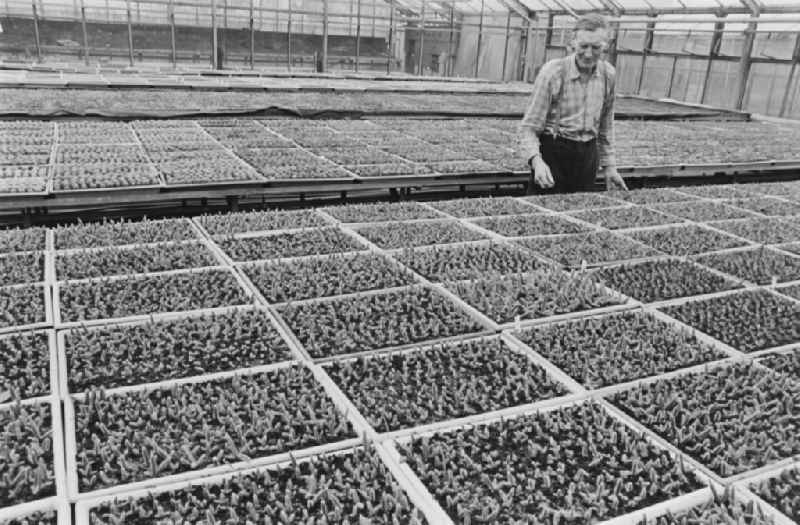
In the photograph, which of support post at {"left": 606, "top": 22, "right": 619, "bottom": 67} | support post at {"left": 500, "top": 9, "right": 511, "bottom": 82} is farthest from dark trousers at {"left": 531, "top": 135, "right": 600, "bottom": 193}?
support post at {"left": 500, "top": 9, "right": 511, "bottom": 82}

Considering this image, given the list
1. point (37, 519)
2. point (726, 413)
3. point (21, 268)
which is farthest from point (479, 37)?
point (37, 519)

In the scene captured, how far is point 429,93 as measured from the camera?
14.0 metres

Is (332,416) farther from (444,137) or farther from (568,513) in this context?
(444,137)

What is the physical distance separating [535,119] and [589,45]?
663 mm

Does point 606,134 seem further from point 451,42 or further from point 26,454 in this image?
point 451,42

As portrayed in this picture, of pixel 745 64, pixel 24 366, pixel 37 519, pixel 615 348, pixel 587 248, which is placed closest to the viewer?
pixel 37 519

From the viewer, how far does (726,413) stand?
7.38 feet

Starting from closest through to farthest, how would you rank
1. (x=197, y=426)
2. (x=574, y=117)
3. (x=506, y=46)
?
(x=197, y=426)
(x=574, y=117)
(x=506, y=46)

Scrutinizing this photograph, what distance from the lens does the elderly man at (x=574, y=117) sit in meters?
4.65

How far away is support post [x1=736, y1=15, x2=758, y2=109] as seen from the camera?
1418 cm

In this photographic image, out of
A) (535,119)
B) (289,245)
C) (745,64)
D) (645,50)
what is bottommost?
(289,245)

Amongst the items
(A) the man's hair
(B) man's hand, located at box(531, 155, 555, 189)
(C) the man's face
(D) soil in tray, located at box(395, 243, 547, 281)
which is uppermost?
(A) the man's hair

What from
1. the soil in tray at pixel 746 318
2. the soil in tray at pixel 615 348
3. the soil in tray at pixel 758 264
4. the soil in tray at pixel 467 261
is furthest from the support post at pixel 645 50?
the soil in tray at pixel 615 348

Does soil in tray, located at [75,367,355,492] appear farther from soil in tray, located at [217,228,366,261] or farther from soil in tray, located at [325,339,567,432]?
soil in tray, located at [217,228,366,261]
